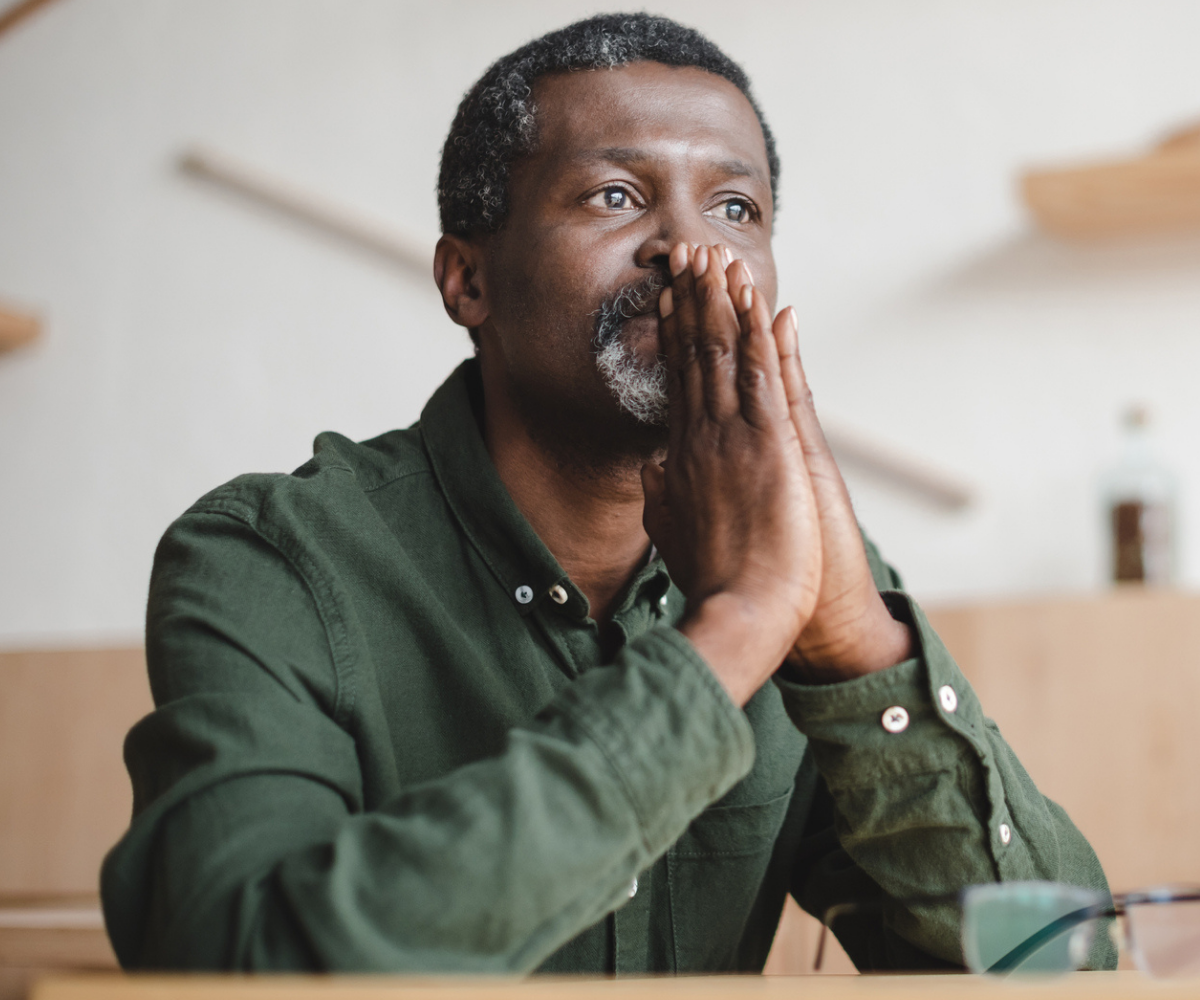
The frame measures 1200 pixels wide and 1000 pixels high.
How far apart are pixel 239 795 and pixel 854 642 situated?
39 centimetres

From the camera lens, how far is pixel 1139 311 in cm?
207

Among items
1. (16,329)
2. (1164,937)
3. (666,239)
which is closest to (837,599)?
(1164,937)

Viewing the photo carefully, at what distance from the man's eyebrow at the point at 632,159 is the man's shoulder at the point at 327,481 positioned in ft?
0.91

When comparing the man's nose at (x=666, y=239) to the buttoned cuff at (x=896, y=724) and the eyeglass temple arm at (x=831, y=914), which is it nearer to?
the buttoned cuff at (x=896, y=724)

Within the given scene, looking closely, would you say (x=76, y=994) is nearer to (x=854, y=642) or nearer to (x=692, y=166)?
(x=854, y=642)

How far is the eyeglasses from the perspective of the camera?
0.63 m

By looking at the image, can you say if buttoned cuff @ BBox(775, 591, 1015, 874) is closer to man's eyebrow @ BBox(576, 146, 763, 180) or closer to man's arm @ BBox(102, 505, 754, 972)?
man's arm @ BBox(102, 505, 754, 972)

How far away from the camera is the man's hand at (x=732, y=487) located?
70cm

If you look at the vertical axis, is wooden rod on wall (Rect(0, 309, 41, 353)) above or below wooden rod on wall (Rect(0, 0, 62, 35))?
below

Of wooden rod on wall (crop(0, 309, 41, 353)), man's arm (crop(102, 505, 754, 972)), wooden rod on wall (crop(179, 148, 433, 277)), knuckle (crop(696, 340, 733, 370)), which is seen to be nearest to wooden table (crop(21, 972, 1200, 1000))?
man's arm (crop(102, 505, 754, 972))

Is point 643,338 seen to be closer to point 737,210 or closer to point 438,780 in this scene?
point 737,210

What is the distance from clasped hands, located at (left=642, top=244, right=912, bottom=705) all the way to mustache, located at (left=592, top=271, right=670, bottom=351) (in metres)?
0.07

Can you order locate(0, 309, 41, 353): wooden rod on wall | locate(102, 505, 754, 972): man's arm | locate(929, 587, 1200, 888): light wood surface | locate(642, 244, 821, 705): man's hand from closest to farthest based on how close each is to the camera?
locate(102, 505, 754, 972): man's arm < locate(642, 244, 821, 705): man's hand < locate(929, 587, 1200, 888): light wood surface < locate(0, 309, 41, 353): wooden rod on wall

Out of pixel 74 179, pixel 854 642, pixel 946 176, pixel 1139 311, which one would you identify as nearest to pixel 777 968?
pixel 854 642
